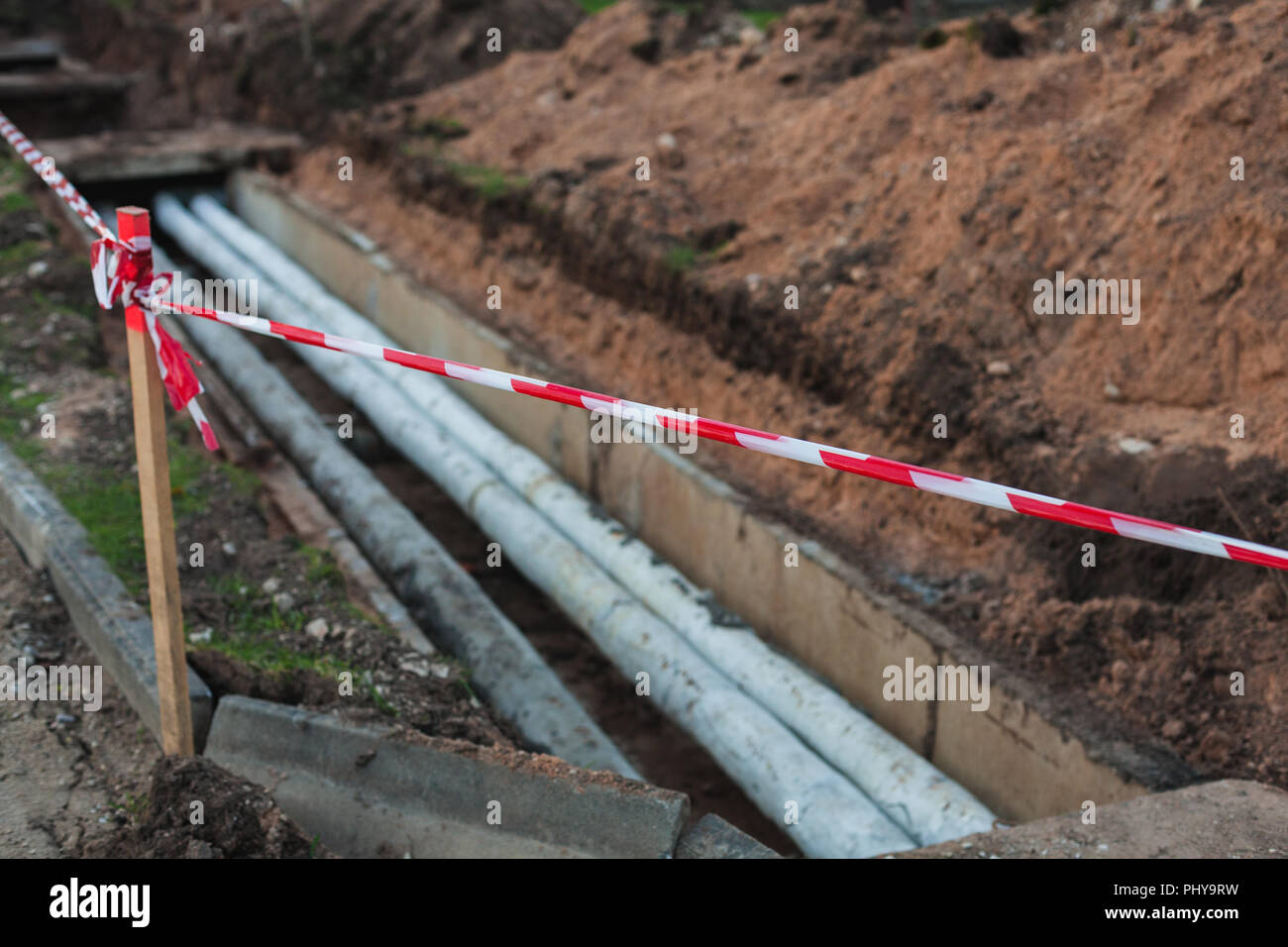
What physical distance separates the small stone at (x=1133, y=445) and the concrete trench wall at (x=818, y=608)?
1.38 meters

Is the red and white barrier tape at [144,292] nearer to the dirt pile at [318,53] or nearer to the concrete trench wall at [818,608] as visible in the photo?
the concrete trench wall at [818,608]

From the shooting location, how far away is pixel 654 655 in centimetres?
675

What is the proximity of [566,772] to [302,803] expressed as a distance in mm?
1071

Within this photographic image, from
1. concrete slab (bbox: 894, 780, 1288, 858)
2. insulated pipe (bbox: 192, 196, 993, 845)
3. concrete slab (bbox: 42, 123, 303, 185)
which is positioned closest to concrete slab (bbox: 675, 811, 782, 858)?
concrete slab (bbox: 894, 780, 1288, 858)

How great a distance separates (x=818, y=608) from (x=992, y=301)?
2251mm

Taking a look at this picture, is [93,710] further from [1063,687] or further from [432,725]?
[1063,687]

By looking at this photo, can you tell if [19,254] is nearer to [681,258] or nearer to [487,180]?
[487,180]

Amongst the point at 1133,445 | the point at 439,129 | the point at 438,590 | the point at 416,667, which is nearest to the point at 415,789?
the point at 416,667

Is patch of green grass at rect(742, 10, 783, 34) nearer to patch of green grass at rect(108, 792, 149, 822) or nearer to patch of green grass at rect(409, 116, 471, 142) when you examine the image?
patch of green grass at rect(409, 116, 471, 142)

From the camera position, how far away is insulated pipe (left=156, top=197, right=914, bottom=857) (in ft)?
18.1

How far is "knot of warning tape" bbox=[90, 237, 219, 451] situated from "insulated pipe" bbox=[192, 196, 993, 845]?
3.46 metres

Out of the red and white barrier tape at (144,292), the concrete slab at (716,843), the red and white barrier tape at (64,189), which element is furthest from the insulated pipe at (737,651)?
the red and white barrier tape at (64,189)

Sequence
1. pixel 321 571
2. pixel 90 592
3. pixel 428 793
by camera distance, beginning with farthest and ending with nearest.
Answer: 1. pixel 321 571
2. pixel 90 592
3. pixel 428 793
